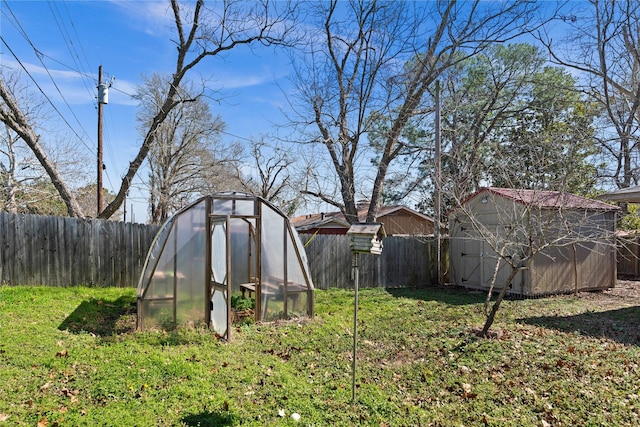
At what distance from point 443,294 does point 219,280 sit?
626 cm

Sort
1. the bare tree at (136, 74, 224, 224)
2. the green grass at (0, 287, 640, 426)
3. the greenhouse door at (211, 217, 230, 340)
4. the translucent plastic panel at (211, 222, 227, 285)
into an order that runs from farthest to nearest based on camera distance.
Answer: the bare tree at (136, 74, 224, 224) < the translucent plastic panel at (211, 222, 227, 285) < the greenhouse door at (211, 217, 230, 340) < the green grass at (0, 287, 640, 426)

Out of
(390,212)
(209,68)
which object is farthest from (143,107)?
(390,212)

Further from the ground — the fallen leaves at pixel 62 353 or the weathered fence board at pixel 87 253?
the weathered fence board at pixel 87 253

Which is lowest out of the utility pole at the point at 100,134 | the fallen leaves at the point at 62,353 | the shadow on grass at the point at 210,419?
the shadow on grass at the point at 210,419

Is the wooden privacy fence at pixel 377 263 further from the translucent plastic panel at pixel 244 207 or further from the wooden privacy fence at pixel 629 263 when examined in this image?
the wooden privacy fence at pixel 629 263

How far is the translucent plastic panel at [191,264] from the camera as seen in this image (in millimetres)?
6617

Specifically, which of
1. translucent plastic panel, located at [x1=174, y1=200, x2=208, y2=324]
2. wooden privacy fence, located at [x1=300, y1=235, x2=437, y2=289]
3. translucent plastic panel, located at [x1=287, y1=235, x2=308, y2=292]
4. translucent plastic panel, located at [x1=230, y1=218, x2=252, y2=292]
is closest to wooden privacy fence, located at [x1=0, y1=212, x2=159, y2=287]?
translucent plastic panel, located at [x1=230, y1=218, x2=252, y2=292]

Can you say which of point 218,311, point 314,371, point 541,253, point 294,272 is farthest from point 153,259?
point 541,253

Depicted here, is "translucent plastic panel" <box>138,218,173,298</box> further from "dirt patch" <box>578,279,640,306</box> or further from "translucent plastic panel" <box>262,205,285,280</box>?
"dirt patch" <box>578,279,640,306</box>

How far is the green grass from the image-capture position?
369cm

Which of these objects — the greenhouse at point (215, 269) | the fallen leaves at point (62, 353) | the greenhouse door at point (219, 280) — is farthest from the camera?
the greenhouse at point (215, 269)

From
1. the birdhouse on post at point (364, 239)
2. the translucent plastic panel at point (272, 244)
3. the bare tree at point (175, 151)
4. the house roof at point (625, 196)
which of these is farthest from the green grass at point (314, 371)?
the bare tree at point (175, 151)

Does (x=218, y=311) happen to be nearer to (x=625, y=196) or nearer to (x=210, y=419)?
(x=210, y=419)

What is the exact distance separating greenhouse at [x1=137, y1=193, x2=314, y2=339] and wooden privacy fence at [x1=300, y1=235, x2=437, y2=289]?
371 cm
